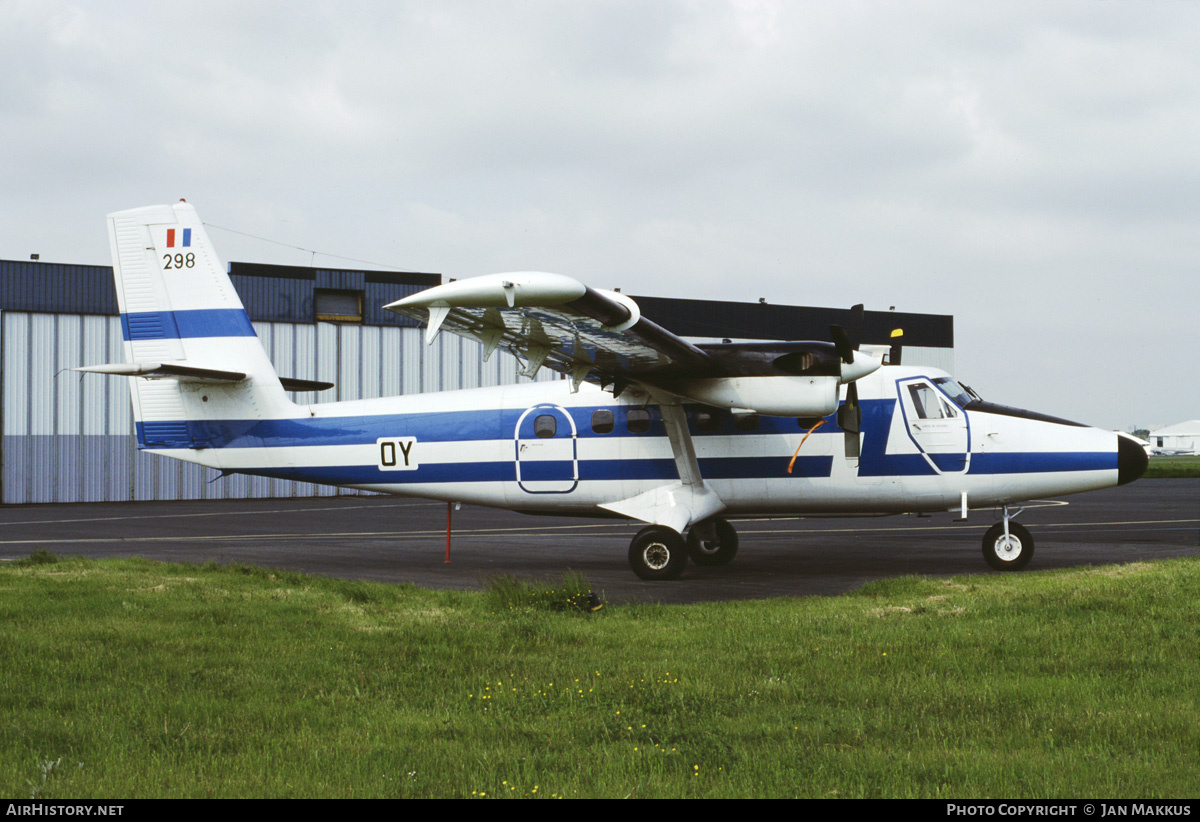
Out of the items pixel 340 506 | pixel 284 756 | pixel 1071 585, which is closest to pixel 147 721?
pixel 284 756

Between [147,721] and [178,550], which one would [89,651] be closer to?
[147,721]

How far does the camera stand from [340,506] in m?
35.9

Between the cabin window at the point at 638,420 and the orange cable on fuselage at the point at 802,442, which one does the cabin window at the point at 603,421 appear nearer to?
the cabin window at the point at 638,420

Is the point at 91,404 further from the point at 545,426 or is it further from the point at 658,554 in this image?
the point at 658,554

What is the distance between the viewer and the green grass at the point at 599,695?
5039 mm

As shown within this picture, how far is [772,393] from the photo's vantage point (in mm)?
13711

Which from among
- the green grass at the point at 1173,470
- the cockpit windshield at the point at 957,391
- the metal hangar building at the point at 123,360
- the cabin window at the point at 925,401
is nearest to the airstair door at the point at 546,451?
the cabin window at the point at 925,401

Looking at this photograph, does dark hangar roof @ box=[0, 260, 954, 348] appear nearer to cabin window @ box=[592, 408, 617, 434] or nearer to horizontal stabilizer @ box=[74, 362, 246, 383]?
horizontal stabilizer @ box=[74, 362, 246, 383]

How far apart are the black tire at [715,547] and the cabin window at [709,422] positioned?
1.77m

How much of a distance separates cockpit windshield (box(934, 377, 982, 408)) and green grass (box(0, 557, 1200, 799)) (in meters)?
4.47

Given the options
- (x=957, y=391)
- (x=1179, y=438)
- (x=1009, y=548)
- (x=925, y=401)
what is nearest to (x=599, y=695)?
(x=1009, y=548)

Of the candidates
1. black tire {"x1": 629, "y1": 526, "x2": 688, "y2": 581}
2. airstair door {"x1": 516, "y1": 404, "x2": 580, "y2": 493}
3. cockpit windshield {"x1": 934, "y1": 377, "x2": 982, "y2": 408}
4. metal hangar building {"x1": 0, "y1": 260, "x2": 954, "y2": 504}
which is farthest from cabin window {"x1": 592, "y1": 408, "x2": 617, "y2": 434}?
metal hangar building {"x1": 0, "y1": 260, "x2": 954, "y2": 504}

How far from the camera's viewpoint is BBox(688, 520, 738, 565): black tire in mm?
16375

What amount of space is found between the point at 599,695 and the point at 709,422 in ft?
29.5
